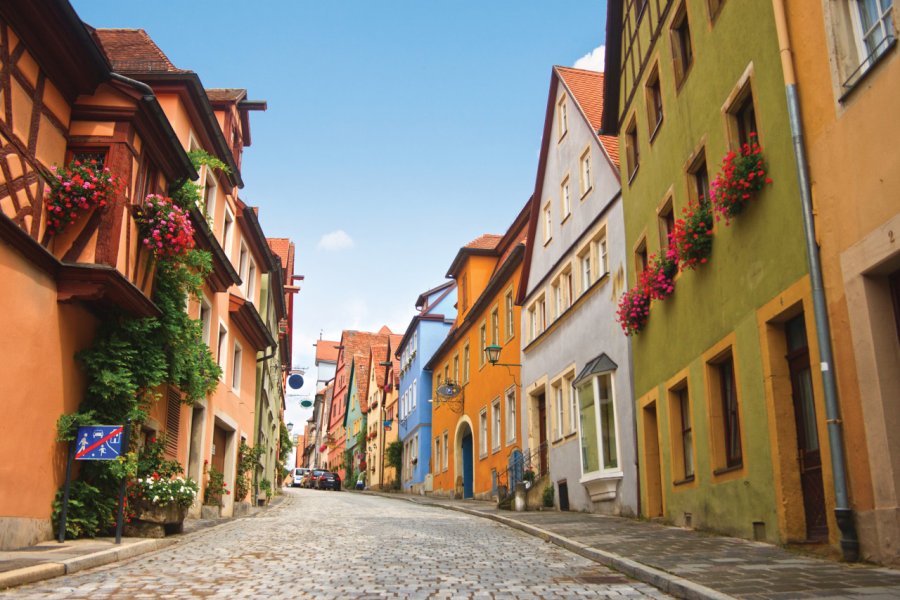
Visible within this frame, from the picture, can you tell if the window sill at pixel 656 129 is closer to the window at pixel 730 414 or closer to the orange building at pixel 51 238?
the window at pixel 730 414

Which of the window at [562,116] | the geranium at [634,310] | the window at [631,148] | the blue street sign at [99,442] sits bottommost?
the blue street sign at [99,442]

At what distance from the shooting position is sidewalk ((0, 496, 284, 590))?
812cm

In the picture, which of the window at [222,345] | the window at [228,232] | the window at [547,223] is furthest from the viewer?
the window at [547,223]

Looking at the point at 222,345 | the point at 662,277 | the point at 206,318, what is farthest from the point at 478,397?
the point at 662,277

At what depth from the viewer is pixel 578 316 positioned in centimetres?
2073

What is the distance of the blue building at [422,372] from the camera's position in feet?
139

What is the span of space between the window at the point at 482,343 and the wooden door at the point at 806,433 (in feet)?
67.9

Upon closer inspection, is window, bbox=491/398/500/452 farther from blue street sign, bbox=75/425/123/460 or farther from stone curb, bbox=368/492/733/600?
blue street sign, bbox=75/425/123/460

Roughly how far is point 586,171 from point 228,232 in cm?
899

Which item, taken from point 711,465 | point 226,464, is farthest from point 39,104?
point 226,464

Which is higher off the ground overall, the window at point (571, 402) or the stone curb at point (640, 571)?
the window at point (571, 402)

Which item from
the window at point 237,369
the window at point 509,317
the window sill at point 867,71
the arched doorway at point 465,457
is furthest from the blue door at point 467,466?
the window sill at point 867,71

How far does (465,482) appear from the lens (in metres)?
33.8

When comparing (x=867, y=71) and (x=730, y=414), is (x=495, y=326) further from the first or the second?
(x=867, y=71)
